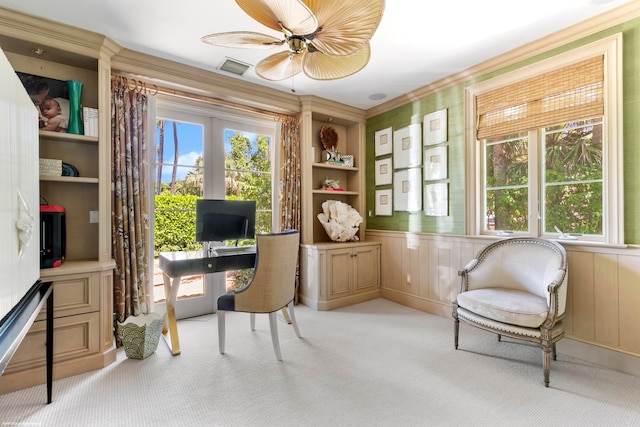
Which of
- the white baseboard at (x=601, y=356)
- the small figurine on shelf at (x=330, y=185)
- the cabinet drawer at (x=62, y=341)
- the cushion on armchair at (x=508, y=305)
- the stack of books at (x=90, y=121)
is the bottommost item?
the white baseboard at (x=601, y=356)

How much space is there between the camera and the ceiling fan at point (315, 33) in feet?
4.84

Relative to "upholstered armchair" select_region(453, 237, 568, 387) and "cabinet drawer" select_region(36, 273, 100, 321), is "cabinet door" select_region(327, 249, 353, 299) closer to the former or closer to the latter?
"upholstered armchair" select_region(453, 237, 568, 387)

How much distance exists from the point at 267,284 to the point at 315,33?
1.76 meters

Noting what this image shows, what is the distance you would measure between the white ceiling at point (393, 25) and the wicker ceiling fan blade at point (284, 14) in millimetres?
693

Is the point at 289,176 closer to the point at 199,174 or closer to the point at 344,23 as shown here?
the point at 199,174

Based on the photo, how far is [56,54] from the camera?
237 centimetres

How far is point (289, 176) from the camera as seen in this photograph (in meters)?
3.80

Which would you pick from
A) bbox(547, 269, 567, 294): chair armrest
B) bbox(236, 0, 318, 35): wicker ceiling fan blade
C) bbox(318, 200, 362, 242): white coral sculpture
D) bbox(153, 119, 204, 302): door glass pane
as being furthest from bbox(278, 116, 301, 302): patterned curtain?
bbox(547, 269, 567, 294): chair armrest

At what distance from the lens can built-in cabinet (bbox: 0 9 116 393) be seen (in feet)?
6.87

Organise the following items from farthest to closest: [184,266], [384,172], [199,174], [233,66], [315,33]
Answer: [384,172]
[199,174]
[233,66]
[184,266]
[315,33]

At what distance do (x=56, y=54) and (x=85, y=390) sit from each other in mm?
2510

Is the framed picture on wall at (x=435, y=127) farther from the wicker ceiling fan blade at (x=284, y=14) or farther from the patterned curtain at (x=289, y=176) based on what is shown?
the wicker ceiling fan blade at (x=284, y=14)

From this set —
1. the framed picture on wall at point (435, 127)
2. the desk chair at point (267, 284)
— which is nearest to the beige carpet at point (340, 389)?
the desk chair at point (267, 284)

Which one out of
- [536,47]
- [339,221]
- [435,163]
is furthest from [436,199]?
[536,47]
